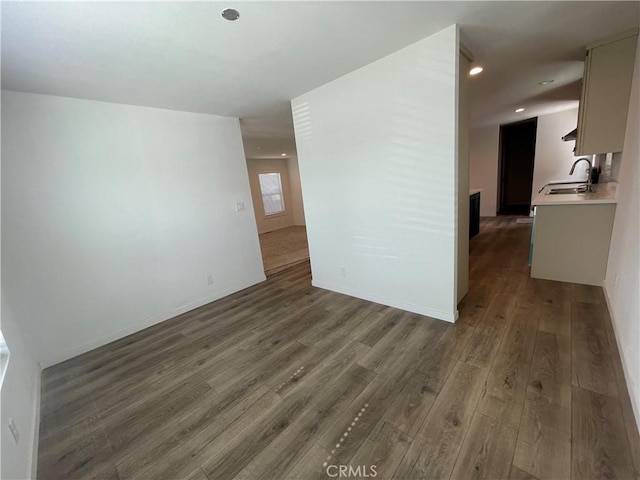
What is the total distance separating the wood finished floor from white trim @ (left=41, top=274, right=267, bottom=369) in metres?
0.10

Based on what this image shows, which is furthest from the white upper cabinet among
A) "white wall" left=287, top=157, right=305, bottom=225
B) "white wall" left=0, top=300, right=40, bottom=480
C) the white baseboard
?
"white wall" left=287, top=157, right=305, bottom=225

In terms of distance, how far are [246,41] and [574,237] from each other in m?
3.79

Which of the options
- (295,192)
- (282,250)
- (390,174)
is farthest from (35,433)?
(295,192)

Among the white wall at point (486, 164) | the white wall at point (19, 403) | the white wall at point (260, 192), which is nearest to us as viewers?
the white wall at point (19, 403)

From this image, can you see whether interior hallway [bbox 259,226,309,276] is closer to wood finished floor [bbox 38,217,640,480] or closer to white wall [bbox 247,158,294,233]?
white wall [bbox 247,158,294,233]

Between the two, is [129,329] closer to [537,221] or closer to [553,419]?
[553,419]

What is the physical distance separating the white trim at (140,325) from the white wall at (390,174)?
1571 mm

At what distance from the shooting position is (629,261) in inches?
74.6

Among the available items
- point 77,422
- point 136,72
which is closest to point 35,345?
point 77,422

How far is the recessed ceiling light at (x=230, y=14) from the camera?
4.95 feet

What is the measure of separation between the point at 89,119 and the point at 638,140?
4.82 meters

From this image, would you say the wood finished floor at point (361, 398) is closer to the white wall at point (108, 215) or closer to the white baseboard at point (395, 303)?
the white baseboard at point (395, 303)

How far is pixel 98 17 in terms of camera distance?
1449mm

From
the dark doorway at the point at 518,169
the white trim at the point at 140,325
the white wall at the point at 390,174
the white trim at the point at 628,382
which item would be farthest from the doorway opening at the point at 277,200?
the dark doorway at the point at 518,169
